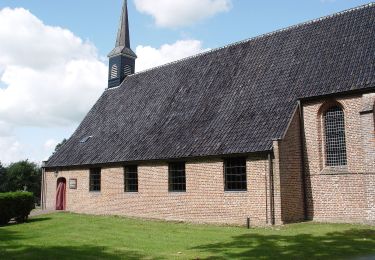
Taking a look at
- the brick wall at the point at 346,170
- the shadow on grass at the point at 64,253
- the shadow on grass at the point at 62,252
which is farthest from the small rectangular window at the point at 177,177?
the shadow on grass at the point at 64,253

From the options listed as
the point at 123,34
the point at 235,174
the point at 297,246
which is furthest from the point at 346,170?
the point at 123,34

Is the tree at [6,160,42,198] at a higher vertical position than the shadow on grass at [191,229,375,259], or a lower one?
higher

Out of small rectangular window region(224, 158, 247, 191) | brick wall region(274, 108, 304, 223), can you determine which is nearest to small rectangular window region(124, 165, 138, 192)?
small rectangular window region(224, 158, 247, 191)

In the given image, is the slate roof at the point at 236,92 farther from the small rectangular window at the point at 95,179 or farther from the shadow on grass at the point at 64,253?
the shadow on grass at the point at 64,253

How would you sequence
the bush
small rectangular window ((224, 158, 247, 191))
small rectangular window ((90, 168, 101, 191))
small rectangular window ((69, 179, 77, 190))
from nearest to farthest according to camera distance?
small rectangular window ((224, 158, 247, 191)) → the bush → small rectangular window ((90, 168, 101, 191)) → small rectangular window ((69, 179, 77, 190))

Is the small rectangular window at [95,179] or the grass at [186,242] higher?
the small rectangular window at [95,179]

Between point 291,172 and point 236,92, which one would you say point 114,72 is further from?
point 291,172

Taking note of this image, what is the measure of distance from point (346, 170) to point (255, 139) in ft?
13.0

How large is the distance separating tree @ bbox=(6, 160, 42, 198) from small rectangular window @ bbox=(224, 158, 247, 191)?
54.3 metres

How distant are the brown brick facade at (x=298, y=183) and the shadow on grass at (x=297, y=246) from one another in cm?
249

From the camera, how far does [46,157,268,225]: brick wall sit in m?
18.8

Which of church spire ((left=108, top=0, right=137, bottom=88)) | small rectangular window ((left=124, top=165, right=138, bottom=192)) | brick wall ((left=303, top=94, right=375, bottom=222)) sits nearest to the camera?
brick wall ((left=303, top=94, right=375, bottom=222))

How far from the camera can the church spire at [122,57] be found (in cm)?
3444

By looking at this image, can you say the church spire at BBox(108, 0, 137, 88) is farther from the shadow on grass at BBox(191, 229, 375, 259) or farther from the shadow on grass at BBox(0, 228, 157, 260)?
the shadow on grass at BBox(191, 229, 375, 259)
